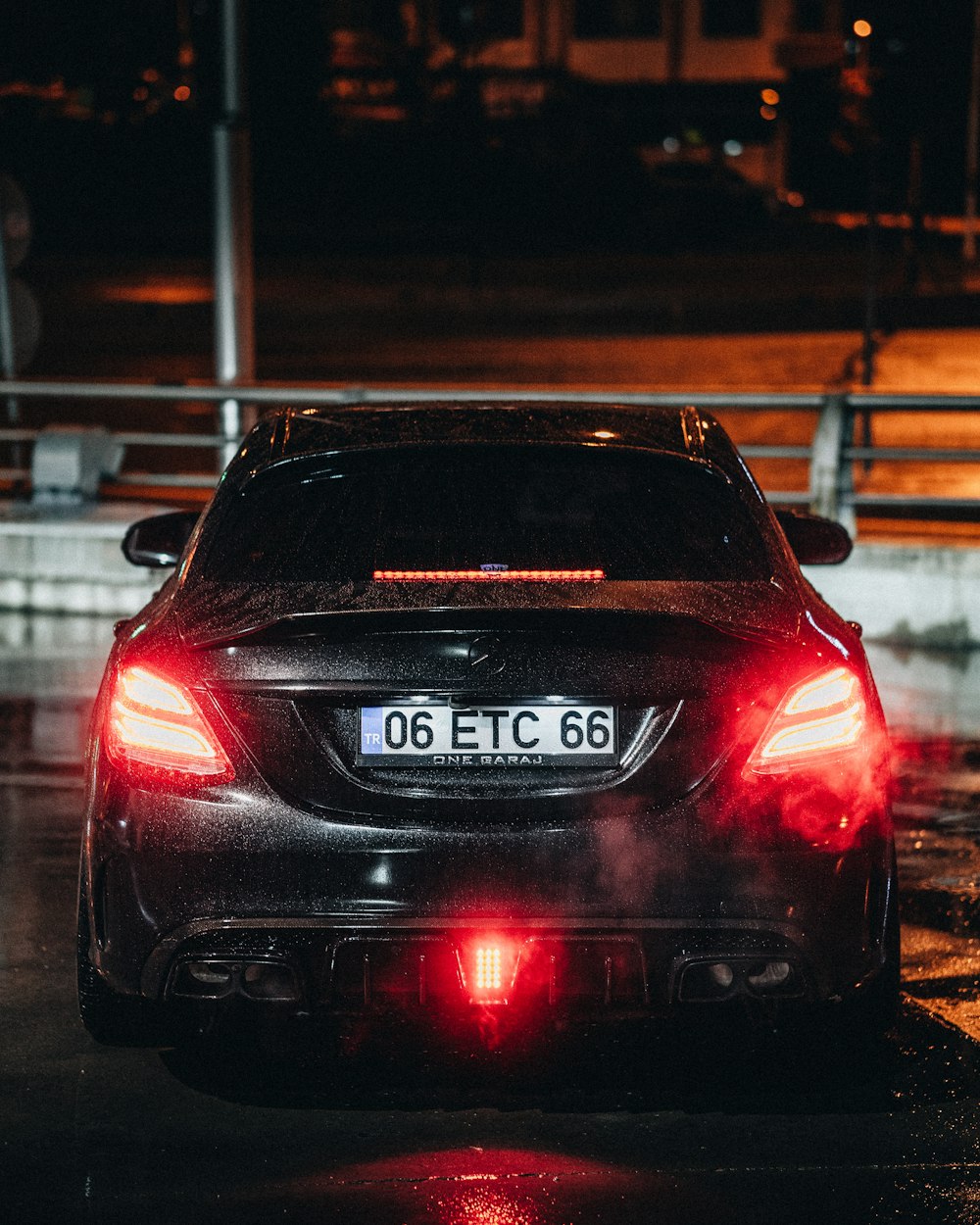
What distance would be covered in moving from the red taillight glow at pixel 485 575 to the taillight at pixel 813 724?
20.7 inches

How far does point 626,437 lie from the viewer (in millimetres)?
4840

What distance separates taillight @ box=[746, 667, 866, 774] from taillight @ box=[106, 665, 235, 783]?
1.06 metres

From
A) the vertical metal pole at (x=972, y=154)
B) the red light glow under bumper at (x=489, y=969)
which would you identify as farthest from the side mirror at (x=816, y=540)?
the vertical metal pole at (x=972, y=154)

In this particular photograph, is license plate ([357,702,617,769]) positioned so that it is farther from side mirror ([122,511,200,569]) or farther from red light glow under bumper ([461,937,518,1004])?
side mirror ([122,511,200,569])

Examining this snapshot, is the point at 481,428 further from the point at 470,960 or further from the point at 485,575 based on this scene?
the point at 470,960

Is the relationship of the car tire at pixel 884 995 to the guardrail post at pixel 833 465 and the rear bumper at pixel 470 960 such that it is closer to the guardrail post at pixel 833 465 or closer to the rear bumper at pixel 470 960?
the rear bumper at pixel 470 960

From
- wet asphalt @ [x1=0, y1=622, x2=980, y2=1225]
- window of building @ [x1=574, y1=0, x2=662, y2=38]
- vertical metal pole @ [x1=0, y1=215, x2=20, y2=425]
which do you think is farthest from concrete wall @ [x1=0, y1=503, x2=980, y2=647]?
window of building @ [x1=574, y1=0, x2=662, y2=38]

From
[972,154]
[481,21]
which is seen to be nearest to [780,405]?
[481,21]

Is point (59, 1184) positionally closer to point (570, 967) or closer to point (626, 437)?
point (570, 967)

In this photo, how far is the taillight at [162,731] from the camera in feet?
12.8

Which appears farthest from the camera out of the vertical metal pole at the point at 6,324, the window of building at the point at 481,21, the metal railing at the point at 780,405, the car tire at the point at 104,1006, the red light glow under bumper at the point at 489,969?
the window of building at the point at 481,21

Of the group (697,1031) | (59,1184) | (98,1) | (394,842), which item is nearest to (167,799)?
(394,842)

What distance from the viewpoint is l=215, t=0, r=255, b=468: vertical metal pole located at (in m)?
12.6

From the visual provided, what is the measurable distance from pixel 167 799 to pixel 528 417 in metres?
1.61
